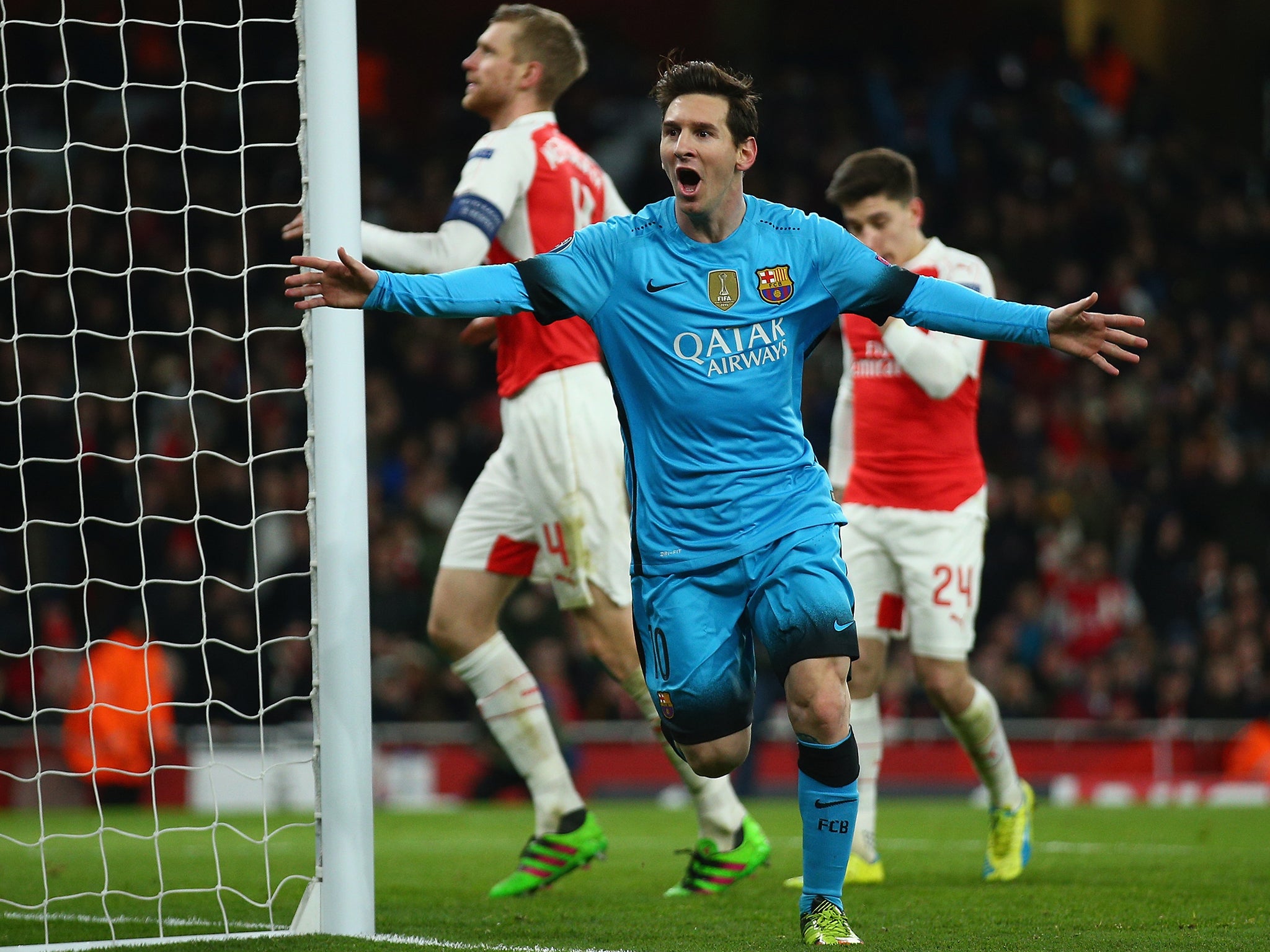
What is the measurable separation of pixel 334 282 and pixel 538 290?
0.56 meters

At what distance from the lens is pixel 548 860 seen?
561cm

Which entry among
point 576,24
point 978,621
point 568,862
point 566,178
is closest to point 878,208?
point 566,178

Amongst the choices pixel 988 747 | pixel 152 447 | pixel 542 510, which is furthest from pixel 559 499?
pixel 152 447

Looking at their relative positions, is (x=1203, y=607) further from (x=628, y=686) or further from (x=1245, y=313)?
(x=628, y=686)

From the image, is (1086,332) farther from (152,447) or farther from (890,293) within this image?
(152,447)

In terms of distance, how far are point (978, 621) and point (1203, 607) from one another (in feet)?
6.34

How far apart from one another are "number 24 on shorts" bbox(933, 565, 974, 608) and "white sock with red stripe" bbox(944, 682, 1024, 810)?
1.08ft

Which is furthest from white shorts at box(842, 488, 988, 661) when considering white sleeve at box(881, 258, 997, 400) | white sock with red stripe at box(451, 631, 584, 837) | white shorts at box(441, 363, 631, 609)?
white sock with red stripe at box(451, 631, 584, 837)

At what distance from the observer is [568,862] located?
18.4 ft

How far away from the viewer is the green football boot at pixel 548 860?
5.59 m

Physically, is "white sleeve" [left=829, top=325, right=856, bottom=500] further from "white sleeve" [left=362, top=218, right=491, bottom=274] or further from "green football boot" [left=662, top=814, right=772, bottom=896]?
"white sleeve" [left=362, top=218, right=491, bottom=274]

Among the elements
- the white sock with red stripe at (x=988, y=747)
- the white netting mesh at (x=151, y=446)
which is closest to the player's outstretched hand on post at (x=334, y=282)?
the white sock with red stripe at (x=988, y=747)

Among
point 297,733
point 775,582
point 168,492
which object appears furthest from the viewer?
point 168,492

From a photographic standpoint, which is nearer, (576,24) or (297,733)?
(297,733)
